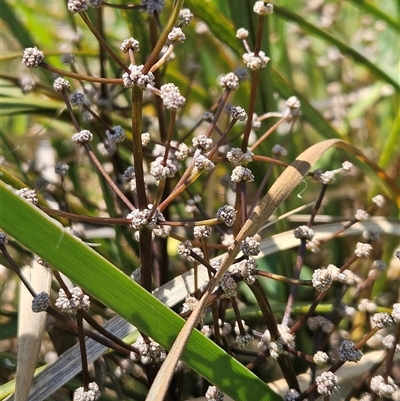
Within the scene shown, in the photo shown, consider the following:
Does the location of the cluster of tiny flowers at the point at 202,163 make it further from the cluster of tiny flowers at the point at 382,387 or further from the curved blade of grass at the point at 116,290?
the cluster of tiny flowers at the point at 382,387

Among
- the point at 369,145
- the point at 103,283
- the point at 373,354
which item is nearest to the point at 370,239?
the point at 373,354

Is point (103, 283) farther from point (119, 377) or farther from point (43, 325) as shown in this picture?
point (119, 377)

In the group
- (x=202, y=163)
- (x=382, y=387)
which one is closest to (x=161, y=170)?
(x=202, y=163)

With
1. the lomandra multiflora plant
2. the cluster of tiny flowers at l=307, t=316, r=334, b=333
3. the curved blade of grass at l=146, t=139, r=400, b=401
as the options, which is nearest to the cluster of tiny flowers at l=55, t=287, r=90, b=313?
the lomandra multiflora plant

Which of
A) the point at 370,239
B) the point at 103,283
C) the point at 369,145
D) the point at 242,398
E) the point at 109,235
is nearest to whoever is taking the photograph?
the point at 103,283

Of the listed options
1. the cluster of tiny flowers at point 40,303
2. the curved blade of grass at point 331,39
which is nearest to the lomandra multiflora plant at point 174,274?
the cluster of tiny flowers at point 40,303

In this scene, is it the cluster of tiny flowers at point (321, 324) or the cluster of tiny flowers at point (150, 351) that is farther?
the cluster of tiny flowers at point (321, 324)
